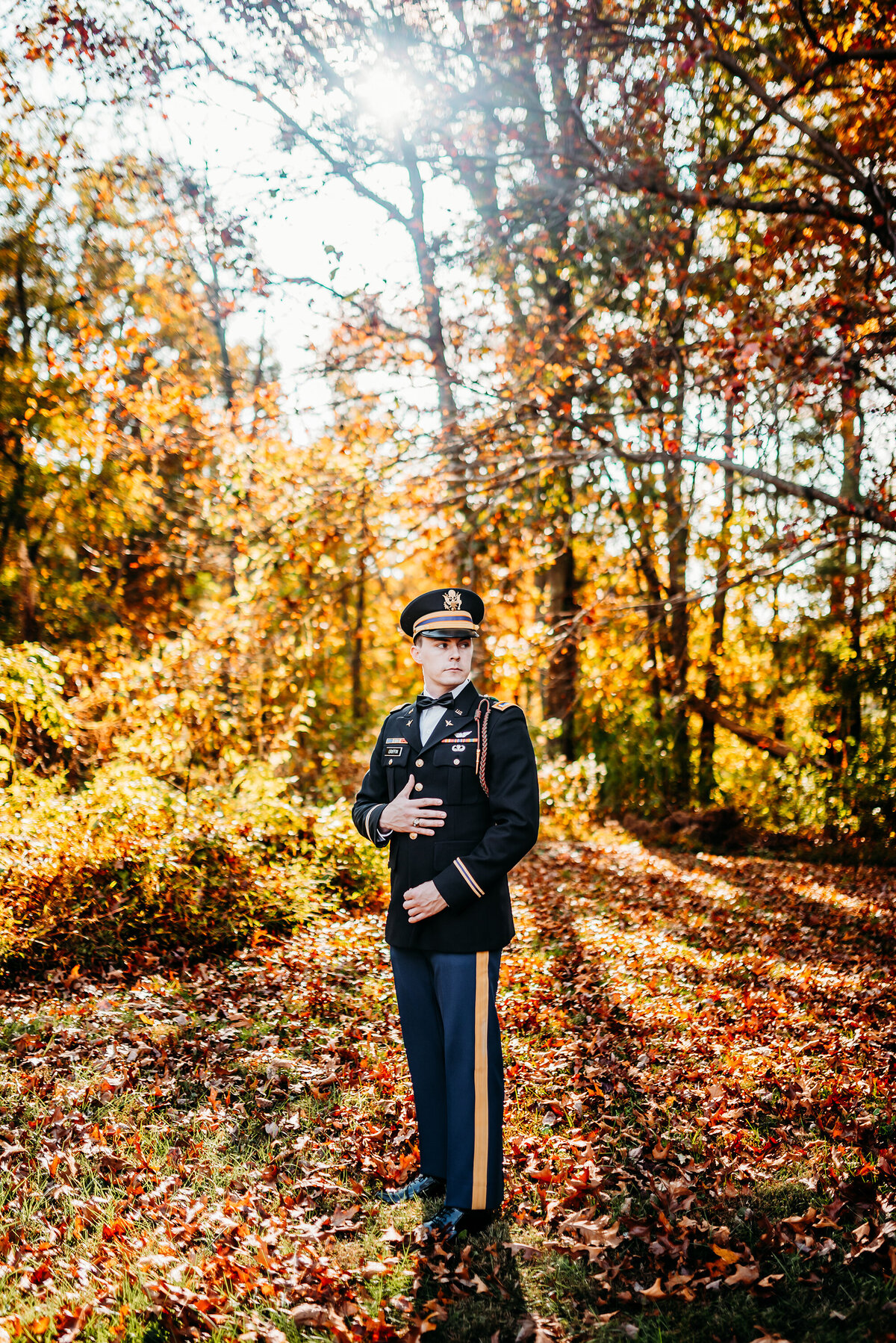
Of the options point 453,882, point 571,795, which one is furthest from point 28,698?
point 571,795

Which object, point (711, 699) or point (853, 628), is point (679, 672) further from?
point (853, 628)

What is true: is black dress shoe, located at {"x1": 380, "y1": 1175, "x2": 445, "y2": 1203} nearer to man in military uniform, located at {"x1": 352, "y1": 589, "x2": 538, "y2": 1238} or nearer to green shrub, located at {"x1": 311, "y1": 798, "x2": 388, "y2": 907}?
man in military uniform, located at {"x1": 352, "y1": 589, "x2": 538, "y2": 1238}

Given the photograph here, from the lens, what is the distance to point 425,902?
3.15 metres

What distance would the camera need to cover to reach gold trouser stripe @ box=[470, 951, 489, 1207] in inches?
122

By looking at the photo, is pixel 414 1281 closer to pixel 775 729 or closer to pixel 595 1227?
pixel 595 1227

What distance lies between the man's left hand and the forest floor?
3.83ft

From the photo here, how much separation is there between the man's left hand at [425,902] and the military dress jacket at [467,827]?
3 centimetres

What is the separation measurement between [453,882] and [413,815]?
0.31 m

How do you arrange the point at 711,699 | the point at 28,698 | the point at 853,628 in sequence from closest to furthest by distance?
1. the point at 28,698
2. the point at 853,628
3. the point at 711,699

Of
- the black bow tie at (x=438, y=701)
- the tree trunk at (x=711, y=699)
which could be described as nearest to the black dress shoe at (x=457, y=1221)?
the black bow tie at (x=438, y=701)

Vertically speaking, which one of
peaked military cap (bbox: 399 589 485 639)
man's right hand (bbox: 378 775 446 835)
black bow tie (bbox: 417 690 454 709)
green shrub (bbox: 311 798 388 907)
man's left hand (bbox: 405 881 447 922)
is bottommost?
green shrub (bbox: 311 798 388 907)

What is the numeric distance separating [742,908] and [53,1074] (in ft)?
20.5

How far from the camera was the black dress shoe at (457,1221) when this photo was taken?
10.4 ft

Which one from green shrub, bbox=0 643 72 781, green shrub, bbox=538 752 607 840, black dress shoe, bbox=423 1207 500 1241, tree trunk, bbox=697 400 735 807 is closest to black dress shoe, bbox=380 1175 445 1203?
black dress shoe, bbox=423 1207 500 1241
